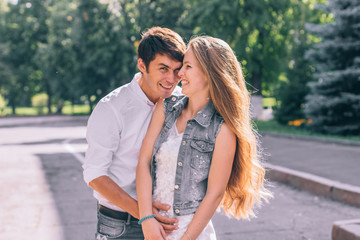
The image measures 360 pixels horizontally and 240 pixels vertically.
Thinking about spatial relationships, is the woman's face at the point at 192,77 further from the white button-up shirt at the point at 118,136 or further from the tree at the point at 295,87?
the tree at the point at 295,87

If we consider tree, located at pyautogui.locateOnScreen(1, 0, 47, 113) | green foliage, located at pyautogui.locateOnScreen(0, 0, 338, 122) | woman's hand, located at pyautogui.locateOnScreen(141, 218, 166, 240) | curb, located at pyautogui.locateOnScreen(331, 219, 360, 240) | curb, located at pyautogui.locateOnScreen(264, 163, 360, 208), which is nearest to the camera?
woman's hand, located at pyautogui.locateOnScreen(141, 218, 166, 240)

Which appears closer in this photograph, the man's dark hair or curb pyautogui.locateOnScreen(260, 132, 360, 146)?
the man's dark hair

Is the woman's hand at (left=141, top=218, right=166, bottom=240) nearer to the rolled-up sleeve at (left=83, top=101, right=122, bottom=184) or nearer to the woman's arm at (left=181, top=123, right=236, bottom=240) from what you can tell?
the woman's arm at (left=181, top=123, right=236, bottom=240)

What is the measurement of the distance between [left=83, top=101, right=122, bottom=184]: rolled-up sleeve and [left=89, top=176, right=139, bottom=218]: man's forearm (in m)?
0.03

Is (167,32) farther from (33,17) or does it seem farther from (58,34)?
(33,17)

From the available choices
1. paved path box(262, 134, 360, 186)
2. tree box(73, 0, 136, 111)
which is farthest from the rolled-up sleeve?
tree box(73, 0, 136, 111)

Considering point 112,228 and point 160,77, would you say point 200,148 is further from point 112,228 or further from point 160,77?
point 112,228

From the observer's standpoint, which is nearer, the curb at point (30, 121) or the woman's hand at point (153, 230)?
the woman's hand at point (153, 230)

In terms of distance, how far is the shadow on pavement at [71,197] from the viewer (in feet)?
18.1

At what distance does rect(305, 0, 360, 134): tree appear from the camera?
14.9m

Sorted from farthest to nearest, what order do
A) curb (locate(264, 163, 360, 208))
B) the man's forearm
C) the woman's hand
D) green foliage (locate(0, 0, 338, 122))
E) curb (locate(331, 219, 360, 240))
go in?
green foliage (locate(0, 0, 338, 122)) → curb (locate(264, 163, 360, 208)) → curb (locate(331, 219, 360, 240)) → the man's forearm → the woman's hand

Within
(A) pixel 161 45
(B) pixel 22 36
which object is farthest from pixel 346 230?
(B) pixel 22 36

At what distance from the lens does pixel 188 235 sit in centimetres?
216

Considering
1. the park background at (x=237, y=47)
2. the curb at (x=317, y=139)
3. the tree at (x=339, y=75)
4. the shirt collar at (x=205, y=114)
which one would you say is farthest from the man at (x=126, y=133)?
the tree at (x=339, y=75)
